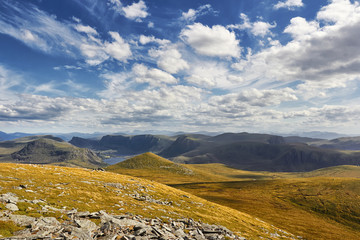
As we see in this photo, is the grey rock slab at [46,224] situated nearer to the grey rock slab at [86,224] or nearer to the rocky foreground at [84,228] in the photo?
the rocky foreground at [84,228]

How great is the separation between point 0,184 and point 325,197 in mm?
144569

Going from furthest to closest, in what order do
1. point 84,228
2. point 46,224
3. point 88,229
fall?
point 84,228 < point 88,229 < point 46,224

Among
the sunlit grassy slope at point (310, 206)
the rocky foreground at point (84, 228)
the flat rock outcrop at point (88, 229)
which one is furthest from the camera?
the sunlit grassy slope at point (310, 206)

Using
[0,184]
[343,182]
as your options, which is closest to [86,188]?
[0,184]

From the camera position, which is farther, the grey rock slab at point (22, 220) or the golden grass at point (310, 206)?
the golden grass at point (310, 206)

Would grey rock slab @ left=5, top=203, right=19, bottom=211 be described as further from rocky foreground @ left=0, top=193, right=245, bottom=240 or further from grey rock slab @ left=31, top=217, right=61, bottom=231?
grey rock slab @ left=31, top=217, right=61, bottom=231

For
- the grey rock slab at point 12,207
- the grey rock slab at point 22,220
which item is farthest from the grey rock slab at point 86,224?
the grey rock slab at point 12,207

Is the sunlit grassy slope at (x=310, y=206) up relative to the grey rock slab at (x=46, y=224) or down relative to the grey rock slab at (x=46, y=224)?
down

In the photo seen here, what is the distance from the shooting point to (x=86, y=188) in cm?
4288

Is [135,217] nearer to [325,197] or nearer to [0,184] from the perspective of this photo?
[0,184]

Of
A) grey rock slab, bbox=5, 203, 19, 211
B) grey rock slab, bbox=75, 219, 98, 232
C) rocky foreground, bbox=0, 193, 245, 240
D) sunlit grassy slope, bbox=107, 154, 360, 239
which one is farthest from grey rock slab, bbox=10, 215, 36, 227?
sunlit grassy slope, bbox=107, 154, 360, 239

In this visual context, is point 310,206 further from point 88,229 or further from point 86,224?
point 88,229

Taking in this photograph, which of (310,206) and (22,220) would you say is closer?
(22,220)

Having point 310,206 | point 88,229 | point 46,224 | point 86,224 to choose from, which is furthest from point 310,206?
point 46,224
